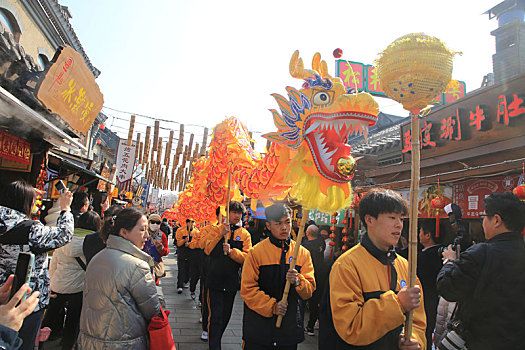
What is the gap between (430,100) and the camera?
2.14 metres

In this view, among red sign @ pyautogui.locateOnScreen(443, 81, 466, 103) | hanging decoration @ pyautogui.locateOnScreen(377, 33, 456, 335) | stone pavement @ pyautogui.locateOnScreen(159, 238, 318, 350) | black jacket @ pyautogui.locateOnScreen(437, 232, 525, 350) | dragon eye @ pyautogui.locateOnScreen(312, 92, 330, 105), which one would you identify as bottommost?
stone pavement @ pyautogui.locateOnScreen(159, 238, 318, 350)

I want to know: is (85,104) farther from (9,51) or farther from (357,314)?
(357,314)

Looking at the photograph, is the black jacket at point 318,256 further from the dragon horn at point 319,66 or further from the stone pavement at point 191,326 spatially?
the dragon horn at point 319,66

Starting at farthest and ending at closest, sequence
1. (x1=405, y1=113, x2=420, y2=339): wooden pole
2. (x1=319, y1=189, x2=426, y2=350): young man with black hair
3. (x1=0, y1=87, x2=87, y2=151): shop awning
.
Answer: (x1=0, y1=87, x2=87, y2=151): shop awning, (x1=405, y1=113, x2=420, y2=339): wooden pole, (x1=319, y1=189, x2=426, y2=350): young man with black hair

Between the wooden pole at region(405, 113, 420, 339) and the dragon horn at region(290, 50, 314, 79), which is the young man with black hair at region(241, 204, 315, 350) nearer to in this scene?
the wooden pole at region(405, 113, 420, 339)

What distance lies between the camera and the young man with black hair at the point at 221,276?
418 cm

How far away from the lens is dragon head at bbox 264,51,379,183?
9.39 feet

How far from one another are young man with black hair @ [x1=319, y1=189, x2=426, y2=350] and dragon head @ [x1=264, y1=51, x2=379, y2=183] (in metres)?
0.85

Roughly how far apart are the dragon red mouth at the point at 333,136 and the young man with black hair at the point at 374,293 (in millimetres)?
822

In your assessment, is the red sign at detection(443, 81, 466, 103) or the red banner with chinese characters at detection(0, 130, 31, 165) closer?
the red banner with chinese characters at detection(0, 130, 31, 165)

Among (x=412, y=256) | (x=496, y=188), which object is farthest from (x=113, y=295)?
(x=496, y=188)

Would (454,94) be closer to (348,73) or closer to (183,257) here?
(348,73)

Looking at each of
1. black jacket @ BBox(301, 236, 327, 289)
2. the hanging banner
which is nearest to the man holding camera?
black jacket @ BBox(301, 236, 327, 289)

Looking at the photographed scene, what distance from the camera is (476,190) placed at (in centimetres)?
484
